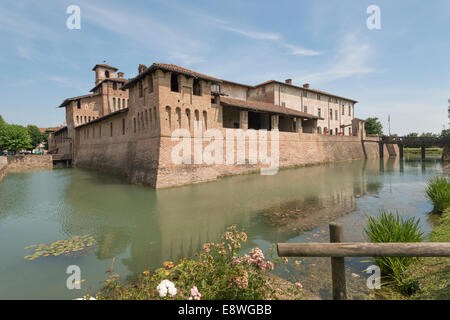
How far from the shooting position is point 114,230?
24.1 ft

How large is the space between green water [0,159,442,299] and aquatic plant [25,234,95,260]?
0.81 feet

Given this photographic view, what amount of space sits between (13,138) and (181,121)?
50.0 metres

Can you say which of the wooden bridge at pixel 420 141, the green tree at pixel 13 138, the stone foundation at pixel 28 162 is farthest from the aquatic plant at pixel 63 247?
the green tree at pixel 13 138

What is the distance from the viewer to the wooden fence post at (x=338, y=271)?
2719 mm

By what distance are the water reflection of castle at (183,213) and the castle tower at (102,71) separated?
3341 centimetres

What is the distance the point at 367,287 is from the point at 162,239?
5.12m

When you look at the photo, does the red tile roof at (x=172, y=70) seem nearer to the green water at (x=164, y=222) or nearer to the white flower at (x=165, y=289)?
the green water at (x=164, y=222)

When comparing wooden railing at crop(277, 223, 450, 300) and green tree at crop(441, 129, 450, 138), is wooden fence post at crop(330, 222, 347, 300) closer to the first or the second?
wooden railing at crop(277, 223, 450, 300)

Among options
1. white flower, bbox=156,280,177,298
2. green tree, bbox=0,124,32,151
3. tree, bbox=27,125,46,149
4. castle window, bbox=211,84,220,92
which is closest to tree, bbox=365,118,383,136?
castle window, bbox=211,84,220,92

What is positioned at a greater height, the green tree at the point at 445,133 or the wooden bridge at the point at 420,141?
the green tree at the point at 445,133

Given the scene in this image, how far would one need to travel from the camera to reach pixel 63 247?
6.05 metres

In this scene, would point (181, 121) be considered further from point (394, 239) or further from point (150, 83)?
point (394, 239)

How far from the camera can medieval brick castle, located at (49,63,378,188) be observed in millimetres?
15234

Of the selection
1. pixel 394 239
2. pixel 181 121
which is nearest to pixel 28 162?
pixel 181 121
